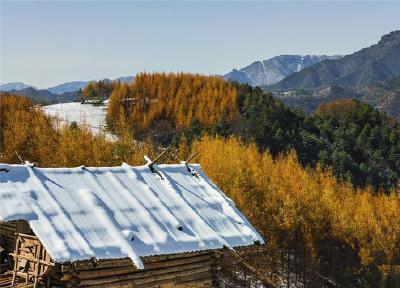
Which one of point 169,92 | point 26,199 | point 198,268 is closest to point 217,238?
point 198,268

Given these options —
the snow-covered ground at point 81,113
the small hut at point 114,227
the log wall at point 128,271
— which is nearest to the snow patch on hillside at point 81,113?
the snow-covered ground at point 81,113

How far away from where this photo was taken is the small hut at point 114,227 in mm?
12508

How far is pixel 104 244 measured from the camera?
1266cm

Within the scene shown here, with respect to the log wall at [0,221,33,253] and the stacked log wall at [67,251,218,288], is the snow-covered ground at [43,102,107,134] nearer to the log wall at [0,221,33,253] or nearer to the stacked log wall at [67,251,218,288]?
the log wall at [0,221,33,253]

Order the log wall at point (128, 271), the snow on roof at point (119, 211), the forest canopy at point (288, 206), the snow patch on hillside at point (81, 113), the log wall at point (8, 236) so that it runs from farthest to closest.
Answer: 1. the snow patch on hillside at point (81, 113)
2. the forest canopy at point (288, 206)
3. the log wall at point (8, 236)
4. the log wall at point (128, 271)
5. the snow on roof at point (119, 211)

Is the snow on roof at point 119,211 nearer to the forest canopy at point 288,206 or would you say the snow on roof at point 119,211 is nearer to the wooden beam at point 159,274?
the wooden beam at point 159,274

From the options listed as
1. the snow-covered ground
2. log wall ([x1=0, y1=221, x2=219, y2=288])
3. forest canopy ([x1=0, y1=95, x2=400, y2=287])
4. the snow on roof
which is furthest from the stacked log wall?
the snow-covered ground

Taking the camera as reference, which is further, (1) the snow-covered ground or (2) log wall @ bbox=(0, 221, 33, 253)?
(1) the snow-covered ground

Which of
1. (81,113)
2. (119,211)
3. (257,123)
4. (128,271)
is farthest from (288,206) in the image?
(81,113)

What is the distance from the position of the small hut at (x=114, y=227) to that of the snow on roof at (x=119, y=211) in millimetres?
22

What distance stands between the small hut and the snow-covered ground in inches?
2475

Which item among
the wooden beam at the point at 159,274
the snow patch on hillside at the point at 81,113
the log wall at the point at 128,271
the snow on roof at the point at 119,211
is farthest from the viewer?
the snow patch on hillside at the point at 81,113

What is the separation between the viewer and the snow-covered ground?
274ft

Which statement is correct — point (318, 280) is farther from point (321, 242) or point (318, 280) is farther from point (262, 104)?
point (262, 104)
